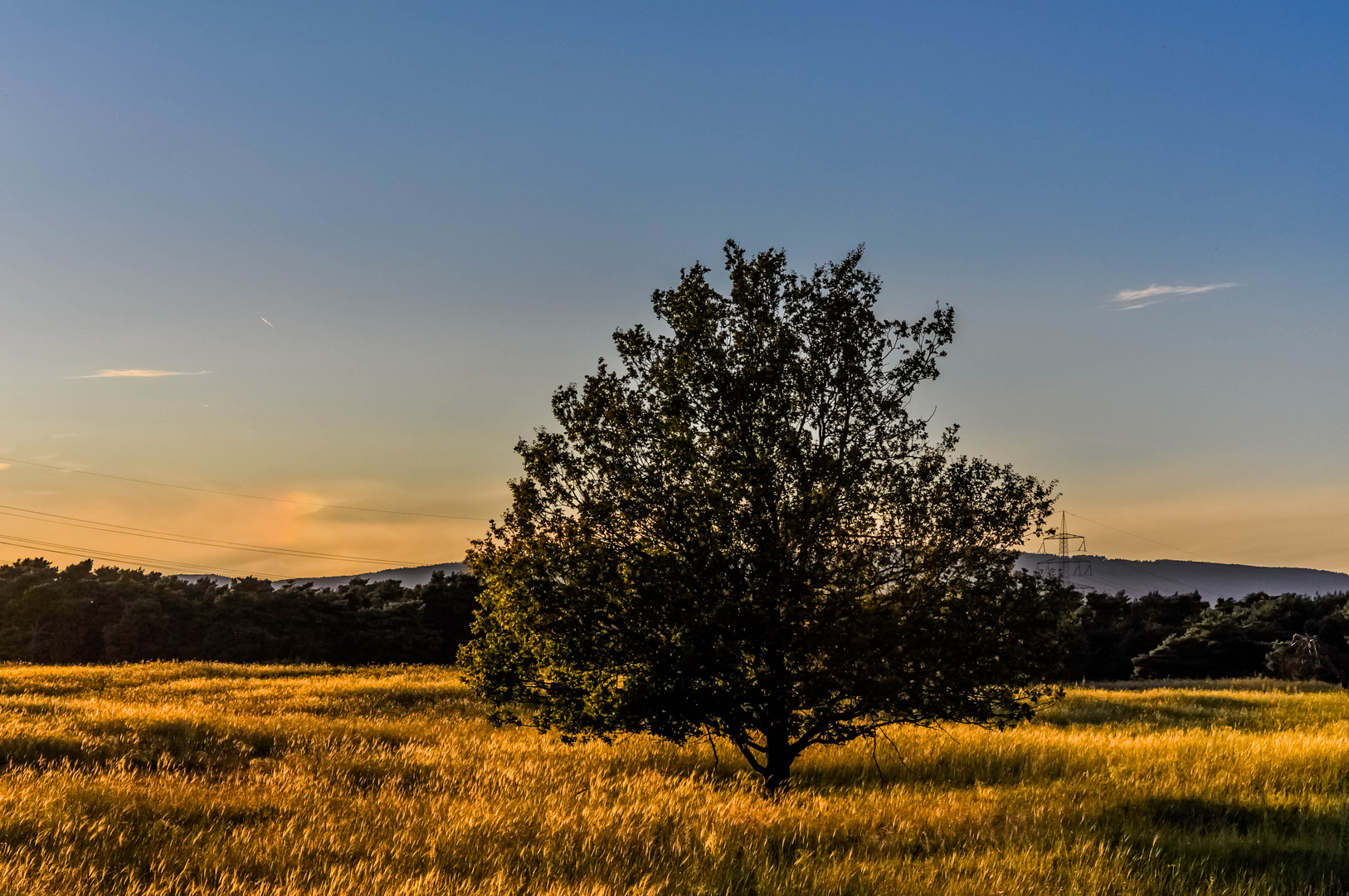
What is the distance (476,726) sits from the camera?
21.2 meters

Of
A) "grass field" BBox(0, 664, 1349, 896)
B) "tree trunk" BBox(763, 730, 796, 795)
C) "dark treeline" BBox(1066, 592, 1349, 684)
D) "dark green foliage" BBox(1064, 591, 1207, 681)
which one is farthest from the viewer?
"dark green foliage" BBox(1064, 591, 1207, 681)

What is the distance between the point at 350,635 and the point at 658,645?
53080mm

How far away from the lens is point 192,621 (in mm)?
56312

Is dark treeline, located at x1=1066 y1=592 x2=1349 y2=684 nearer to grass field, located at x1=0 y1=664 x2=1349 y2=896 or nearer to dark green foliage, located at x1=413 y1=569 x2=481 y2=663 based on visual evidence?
grass field, located at x1=0 y1=664 x2=1349 y2=896

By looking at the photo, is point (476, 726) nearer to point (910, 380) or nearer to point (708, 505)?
point (708, 505)

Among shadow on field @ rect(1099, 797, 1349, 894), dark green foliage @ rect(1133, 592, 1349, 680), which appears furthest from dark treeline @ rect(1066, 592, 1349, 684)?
shadow on field @ rect(1099, 797, 1349, 894)

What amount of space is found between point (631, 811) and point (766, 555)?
3615 mm

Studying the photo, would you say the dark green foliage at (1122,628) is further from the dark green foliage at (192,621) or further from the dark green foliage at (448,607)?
the dark green foliage at (192,621)

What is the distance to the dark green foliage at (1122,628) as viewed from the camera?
64375mm

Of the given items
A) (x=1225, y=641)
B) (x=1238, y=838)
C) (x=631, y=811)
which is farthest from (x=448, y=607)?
(x=1238, y=838)

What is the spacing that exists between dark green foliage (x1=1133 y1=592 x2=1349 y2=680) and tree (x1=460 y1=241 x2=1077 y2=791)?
5256cm

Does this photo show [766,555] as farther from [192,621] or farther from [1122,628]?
[1122,628]

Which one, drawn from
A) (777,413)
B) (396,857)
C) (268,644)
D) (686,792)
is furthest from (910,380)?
(268,644)

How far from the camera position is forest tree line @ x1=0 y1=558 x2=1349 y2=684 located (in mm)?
55000
